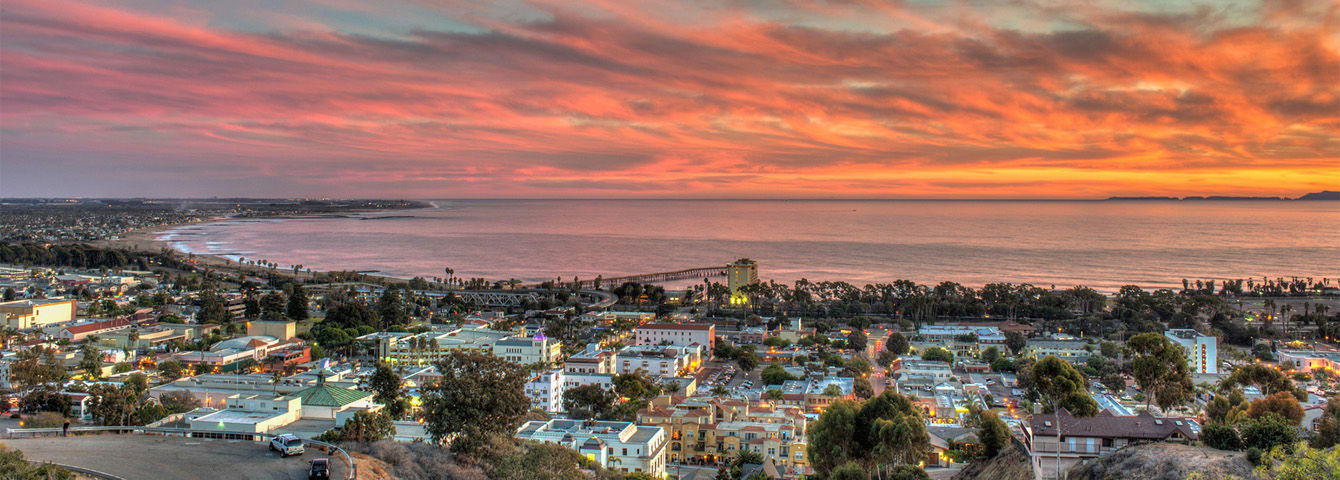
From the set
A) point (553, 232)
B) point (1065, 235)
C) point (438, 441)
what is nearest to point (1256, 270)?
point (1065, 235)

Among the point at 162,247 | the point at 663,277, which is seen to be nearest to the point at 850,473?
the point at 663,277

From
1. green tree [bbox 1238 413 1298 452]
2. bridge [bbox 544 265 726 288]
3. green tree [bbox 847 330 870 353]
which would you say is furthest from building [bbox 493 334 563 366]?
bridge [bbox 544 265 726 288]

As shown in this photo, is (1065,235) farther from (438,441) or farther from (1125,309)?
(438,441)

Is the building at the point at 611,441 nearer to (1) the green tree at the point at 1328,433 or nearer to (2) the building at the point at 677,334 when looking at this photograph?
(1) the green tree at the point at 1328,433

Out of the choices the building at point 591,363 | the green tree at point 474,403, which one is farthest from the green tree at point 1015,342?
the green tree at point 474,403

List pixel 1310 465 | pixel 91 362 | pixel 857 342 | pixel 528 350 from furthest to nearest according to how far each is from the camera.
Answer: pixel 857 342
pixel 528 350
pixel 91 362
pixel 1310 465

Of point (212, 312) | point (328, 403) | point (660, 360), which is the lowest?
point (660, 360)

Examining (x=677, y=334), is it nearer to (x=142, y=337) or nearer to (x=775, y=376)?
(x=775, y=376)
